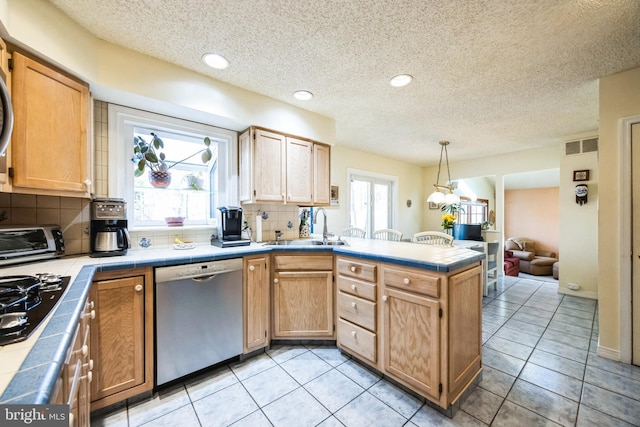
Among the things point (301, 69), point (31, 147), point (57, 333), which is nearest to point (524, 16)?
point (301, 69)

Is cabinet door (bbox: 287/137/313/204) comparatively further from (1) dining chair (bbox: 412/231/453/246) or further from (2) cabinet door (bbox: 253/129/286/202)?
(1) dining chair (bbox: 412/231/453/246)

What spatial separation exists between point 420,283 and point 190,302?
1577 mm

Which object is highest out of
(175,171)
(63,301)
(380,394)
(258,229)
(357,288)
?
(175,171)

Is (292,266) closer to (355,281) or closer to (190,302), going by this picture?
(355,281)

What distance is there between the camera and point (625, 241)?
6.52 ft

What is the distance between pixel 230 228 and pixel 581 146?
16.0 feet

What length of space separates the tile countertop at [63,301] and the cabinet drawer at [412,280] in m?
0.06

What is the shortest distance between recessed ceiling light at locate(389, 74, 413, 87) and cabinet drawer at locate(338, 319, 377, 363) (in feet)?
6.90

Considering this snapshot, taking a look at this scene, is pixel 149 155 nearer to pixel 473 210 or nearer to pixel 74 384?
pixel 74 384

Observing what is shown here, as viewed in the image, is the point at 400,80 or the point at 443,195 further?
the point at 443,195

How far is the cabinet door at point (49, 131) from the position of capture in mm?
1318

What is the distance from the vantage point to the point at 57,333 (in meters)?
0.68

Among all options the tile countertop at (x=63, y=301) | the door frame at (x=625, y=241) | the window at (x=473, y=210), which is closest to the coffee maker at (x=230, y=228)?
the tile countertop at (x=63, y=301)

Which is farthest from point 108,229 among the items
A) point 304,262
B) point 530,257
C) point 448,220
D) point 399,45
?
point 530,257
